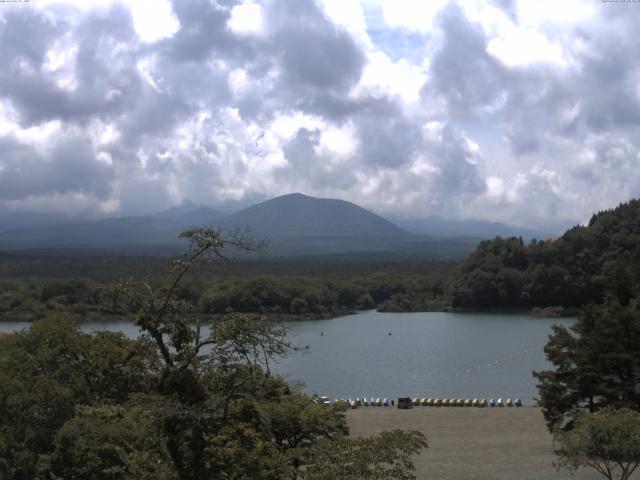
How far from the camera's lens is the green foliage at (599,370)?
18.6 metres

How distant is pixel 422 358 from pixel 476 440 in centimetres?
2182

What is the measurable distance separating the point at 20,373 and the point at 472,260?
73.1 metres

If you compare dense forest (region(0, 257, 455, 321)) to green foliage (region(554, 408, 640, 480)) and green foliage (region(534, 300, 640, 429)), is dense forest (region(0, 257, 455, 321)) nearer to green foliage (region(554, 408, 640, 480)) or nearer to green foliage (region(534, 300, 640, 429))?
green foliage (region(534, 300, 640, 429))

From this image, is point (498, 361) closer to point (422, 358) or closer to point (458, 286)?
point (422, 358)

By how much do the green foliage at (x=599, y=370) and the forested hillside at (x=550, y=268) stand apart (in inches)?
2077

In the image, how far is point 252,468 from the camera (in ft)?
24.6

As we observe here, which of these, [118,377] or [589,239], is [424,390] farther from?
[589,239]

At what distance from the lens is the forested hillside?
241 feet

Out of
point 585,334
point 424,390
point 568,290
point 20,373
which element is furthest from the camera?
point 568,290

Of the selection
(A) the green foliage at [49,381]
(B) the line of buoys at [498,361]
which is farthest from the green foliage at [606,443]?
(B) the line of buoys at [498,361]

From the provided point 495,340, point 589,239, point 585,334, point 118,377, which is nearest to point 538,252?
point 589,239

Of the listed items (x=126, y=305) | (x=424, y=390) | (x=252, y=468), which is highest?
(x=126, y=305)

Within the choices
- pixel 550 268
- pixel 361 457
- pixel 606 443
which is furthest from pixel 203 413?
pixel 550 268

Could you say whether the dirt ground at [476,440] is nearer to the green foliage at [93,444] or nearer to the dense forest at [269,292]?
the green foliage at [93,444]
